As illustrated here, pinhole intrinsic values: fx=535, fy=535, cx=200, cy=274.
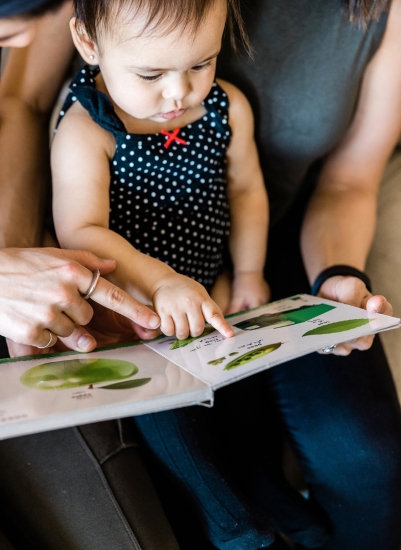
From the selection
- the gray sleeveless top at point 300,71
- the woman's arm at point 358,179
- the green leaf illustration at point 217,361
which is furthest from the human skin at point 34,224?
the woman's arm at point 358,179

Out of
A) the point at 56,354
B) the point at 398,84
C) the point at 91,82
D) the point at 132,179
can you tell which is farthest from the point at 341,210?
the point at 56,354

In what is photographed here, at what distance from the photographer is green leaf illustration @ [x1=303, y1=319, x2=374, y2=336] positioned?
2.29 ft

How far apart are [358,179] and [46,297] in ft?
2.35

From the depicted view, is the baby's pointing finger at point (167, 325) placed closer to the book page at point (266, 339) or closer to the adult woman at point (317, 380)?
the book page at point (266, 339)

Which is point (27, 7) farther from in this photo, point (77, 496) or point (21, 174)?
point (77, 496)

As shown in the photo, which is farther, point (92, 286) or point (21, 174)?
point (21, 174)

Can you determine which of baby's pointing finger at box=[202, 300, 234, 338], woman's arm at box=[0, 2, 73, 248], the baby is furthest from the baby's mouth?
baby's pointing finger at box=[202, 300, 234, 338]

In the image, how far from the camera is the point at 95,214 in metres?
0.84

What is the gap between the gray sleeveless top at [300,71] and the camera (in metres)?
0.92

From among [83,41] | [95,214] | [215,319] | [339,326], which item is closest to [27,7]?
[83,41]

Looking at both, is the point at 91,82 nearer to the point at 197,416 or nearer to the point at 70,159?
the point at 70,159

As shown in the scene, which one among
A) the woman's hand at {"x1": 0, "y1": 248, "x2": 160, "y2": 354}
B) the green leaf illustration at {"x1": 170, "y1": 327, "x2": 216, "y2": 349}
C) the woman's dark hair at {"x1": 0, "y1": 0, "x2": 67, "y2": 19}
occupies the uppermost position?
the woman's dark hair at {"x1": 0, "y1": 0, "x2": 67, "y2": 19}

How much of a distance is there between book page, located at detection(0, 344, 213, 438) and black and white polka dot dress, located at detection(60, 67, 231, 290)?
0.29 meters

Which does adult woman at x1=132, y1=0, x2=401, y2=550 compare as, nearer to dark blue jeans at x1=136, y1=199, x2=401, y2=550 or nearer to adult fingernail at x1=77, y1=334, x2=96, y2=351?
dark blue jeans at x1=136, y1=199, x2=401, y2=550
